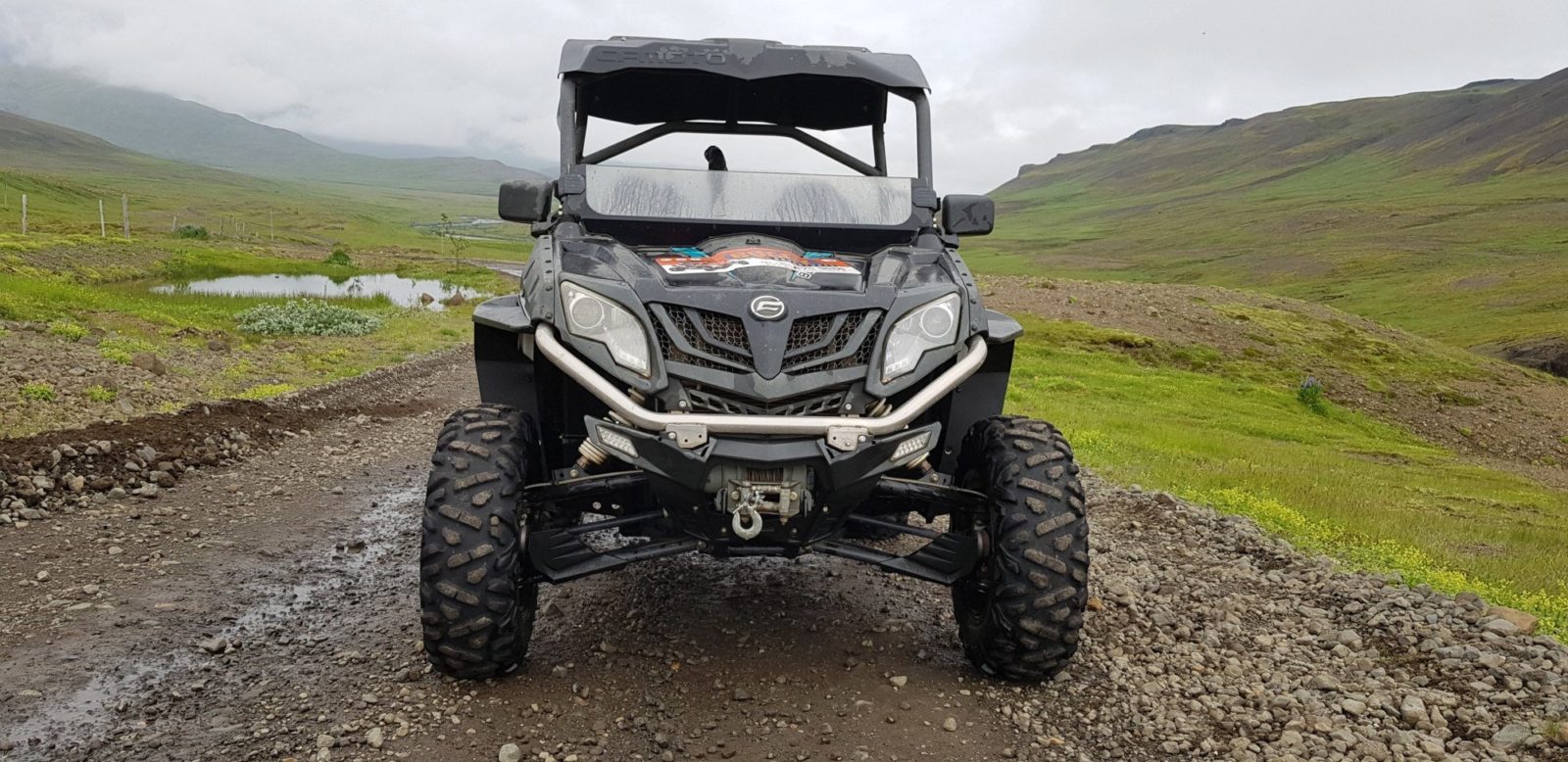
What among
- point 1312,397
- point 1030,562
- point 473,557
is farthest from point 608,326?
point 1312,397

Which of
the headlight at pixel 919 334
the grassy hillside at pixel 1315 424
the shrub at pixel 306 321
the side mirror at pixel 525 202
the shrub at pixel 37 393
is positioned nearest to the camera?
the headlight at pixel 919 334

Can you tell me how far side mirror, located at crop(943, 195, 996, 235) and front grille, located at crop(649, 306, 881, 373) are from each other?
1433 mm

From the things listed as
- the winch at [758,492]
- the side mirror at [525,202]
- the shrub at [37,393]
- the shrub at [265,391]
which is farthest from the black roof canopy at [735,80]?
the shrub at [265,391]

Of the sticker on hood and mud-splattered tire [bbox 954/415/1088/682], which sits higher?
the sticker on hood

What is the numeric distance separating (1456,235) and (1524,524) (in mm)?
111683

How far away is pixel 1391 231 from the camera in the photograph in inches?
4503

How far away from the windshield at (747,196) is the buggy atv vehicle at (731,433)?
46 mm

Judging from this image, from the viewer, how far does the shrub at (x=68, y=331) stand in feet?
49.5

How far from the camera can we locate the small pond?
32.1m

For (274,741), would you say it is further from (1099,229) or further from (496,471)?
(1099,229)

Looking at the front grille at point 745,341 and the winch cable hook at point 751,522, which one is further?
the front grille at point 745,341

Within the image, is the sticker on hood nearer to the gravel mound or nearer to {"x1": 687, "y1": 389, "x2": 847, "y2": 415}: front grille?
{"x1": 687, "y1": 389, "x2": 847, "y2": 415}: front grille

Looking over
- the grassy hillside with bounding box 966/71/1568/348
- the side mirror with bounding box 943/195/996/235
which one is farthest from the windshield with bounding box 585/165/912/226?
the grassy hillside with bounding box 966/71/1568/348

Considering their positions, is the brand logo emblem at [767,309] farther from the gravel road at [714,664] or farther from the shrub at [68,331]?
the shrub at [68,331]
